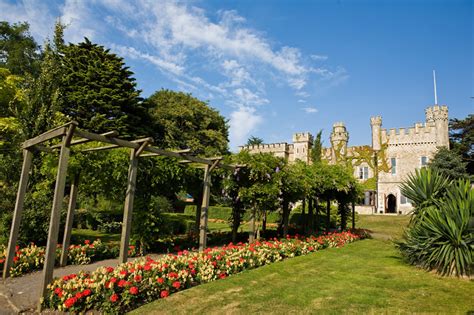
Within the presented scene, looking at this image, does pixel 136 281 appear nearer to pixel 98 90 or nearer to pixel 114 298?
A: pixel 114 298

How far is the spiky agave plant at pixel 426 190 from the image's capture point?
25.2 ft

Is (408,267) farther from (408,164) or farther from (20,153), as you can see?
(408,164)

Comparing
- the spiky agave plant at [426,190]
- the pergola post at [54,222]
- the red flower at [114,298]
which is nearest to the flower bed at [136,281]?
the red flower at [114,298]

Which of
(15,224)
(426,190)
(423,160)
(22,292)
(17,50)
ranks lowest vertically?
(22,292)

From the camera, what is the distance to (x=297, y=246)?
31.3 feet

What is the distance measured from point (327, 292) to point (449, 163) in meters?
28.2

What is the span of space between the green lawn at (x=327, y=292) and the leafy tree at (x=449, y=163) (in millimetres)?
24293

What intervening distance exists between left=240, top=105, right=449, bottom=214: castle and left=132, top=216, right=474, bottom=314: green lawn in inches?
910

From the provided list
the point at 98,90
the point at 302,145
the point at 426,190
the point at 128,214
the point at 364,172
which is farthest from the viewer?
the point at 302,145

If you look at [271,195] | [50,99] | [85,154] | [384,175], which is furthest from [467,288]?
[384,175]

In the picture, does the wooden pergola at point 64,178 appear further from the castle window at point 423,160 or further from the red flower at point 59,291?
the castle window at point 423,160

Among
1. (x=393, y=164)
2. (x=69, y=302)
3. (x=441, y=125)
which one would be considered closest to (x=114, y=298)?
(x=69, y=302)

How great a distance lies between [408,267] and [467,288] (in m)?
1.83

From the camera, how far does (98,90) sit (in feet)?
63.7
